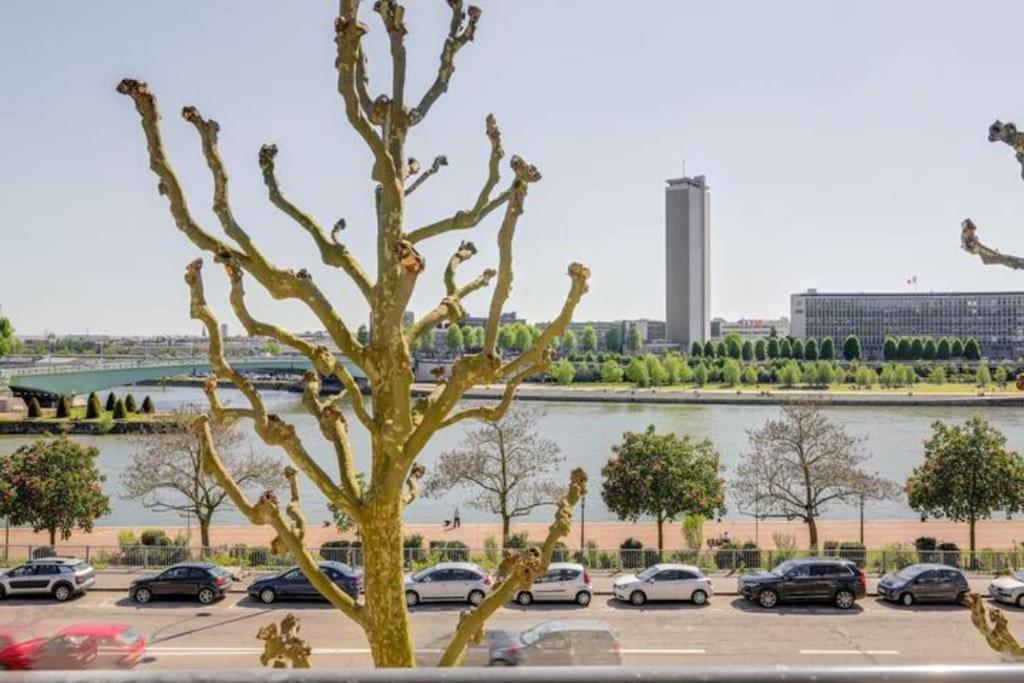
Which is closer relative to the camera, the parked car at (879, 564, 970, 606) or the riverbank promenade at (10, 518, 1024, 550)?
the parked car at (879, 564, 970, 606)

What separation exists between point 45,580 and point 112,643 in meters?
5.94

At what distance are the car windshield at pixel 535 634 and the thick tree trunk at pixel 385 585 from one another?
8809 millimetres

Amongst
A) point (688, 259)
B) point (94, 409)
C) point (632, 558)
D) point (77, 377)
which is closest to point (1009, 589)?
point (632, 558)

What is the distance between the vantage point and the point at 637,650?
44.0ft

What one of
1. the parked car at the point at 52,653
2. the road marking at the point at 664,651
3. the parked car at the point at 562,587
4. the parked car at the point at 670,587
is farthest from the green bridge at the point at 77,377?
the parked car at the point at 52,653

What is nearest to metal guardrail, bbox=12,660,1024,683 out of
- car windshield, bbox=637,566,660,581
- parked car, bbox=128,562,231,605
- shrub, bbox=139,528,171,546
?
car windshield, bbox=637,566,660,581

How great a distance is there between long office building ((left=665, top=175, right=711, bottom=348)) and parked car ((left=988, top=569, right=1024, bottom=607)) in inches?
5040

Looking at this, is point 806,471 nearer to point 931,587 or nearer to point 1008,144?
point 931,587

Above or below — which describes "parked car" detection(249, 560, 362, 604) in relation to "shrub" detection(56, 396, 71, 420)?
below

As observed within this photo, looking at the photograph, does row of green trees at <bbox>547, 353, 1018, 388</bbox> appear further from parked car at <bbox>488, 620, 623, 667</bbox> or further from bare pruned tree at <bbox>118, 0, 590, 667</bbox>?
bare pruned tree at <bbox>118, 0, 590, 667</bbox>

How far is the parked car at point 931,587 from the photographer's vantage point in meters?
16.2

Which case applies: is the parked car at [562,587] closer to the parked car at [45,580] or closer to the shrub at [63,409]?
the parked car at [45,580]

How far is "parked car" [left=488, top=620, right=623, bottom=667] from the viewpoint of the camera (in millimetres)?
11562

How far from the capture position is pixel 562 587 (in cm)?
1633
